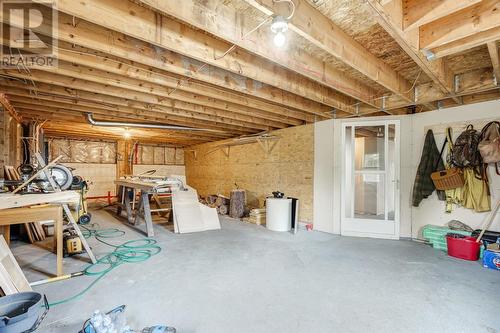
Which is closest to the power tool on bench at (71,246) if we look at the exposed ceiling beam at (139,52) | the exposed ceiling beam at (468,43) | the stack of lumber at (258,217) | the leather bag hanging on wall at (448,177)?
the exposed ceiling beam at (139,52)

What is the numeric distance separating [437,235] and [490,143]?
1.56 metres

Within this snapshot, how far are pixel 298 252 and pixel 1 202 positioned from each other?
137 inches

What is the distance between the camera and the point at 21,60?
2561mm

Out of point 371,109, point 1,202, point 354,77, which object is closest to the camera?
point 1,202

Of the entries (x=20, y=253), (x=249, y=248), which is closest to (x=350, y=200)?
(x=249, y=248)

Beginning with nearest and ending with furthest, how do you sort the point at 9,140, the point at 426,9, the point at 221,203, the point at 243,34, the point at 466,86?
the point at 426,9 → the point at 243,34 → the point at 466,86 → the point at 9,140 → the point at 221,203

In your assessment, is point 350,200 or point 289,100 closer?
point 289,100

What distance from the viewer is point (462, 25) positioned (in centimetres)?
206

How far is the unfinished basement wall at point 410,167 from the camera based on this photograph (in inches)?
146

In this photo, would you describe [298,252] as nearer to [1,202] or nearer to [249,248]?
[249,248]

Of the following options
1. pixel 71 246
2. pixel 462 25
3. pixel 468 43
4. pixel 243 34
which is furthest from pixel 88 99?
pixel 468 43

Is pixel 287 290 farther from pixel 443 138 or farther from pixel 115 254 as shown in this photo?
pixel 443 138

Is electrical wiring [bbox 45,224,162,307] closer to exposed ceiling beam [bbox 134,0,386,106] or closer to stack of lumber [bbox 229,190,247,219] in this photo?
stack of lumber [bbox 229,190,247,219]

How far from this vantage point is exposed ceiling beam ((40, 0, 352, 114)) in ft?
5.89
